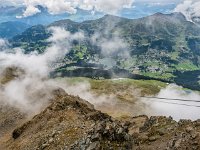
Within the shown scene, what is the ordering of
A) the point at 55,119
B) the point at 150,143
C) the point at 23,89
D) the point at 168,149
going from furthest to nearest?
the point at 23,89 → the point at 55,119 → the point at 150,143 → the point at 168,149

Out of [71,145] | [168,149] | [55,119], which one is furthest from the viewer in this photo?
[55,119]

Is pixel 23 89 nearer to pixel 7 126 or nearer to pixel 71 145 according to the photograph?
pixel 7 126

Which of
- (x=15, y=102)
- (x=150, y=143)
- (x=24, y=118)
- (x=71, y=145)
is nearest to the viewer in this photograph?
(x=71, y=145)

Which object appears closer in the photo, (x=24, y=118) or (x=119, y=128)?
(x=119, y=128)

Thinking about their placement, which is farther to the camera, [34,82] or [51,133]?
[34,82]

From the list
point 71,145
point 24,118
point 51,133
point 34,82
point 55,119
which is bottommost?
point 34,82

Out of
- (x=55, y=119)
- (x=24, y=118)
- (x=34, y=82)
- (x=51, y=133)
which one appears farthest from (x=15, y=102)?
(x=51, y=133)

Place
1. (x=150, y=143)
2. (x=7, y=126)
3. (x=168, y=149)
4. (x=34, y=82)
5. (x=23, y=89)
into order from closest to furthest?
1. (x=168, y=149)
2. (x=150, y=143)
3. (x=7, y=126)
4. (x=23, y=89)
5. (x=34, y=82)

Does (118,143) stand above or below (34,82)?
above

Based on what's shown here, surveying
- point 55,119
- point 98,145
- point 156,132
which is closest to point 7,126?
point 55,119

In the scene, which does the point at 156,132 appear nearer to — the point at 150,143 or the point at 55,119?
the point at 150,143
